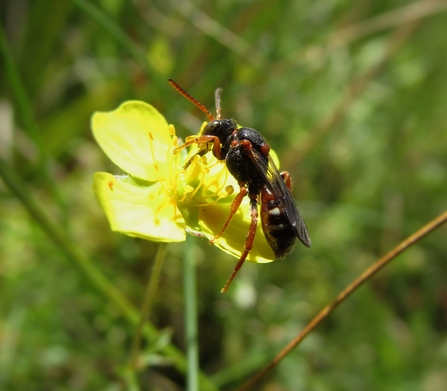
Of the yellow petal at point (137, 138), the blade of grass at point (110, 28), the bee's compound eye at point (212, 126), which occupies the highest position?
the blade of grass at point (110, 28)

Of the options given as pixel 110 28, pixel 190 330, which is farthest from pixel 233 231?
pixel 110 28

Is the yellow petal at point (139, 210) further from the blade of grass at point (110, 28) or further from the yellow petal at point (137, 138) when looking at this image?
the blade of grass at point (110, 28)

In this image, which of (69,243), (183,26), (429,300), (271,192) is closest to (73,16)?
(183,26)

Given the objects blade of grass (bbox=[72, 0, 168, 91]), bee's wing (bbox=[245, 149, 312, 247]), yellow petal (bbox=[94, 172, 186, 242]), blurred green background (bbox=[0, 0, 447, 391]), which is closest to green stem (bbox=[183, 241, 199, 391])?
blurred green background (bbox=[0, 0, 447, 391])

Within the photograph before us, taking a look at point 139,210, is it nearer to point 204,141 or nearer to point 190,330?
point 204,141

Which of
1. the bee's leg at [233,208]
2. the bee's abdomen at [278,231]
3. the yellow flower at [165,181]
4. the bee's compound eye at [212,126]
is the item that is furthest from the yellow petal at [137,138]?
the bee's abdomen at [278,231]

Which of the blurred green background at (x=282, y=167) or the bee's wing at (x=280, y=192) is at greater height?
the blurred green background at (x=282, y=167)

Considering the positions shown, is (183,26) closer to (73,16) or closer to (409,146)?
(73,16)
